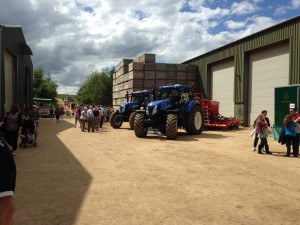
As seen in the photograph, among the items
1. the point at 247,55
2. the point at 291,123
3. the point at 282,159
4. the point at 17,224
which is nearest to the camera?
the point at 17,224

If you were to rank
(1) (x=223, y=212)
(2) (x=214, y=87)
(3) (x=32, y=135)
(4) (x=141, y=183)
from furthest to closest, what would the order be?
(2) (x=214, y=87) → (3) (x=32, y=135) → (4) (x=141, y=183) → (1) (x=223, y=212)

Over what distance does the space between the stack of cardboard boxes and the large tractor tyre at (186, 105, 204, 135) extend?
7.58m

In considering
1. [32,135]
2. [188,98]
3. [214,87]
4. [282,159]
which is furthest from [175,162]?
[214,87]

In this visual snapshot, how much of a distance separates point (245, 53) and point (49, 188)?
58.5ft

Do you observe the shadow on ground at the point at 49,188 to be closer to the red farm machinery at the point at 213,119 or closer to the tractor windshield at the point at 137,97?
the tractor windshield at the point at 137,97

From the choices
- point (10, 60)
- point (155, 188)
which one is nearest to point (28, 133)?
point (155, 188)

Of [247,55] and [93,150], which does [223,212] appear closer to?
[93,150]

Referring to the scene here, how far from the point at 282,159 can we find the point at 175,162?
3258 mm

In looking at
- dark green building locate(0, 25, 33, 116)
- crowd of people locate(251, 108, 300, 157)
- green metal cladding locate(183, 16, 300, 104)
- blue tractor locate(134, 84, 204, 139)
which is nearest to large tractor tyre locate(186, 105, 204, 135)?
blue tractor locate(134, 84, 204, 139)

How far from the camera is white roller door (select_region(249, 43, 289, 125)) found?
57.2 ft

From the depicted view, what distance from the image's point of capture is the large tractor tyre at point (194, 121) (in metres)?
14.4

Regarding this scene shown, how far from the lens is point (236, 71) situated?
2136cm

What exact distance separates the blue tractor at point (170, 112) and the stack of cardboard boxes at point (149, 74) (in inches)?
301

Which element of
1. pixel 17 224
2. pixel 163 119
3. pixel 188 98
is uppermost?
pixel 188 98
